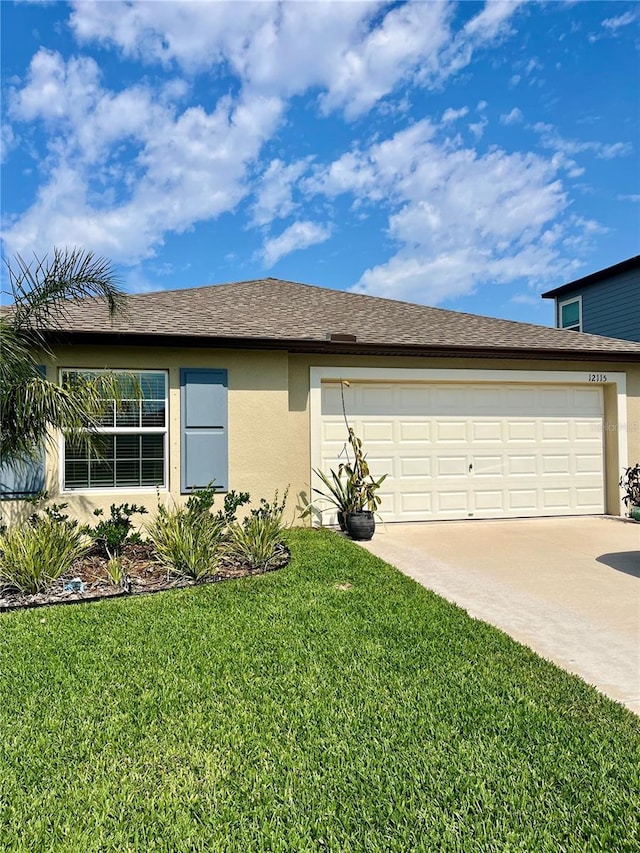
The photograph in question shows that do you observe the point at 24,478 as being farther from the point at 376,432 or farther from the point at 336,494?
the point at 376,432

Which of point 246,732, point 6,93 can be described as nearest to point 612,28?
point 6,93

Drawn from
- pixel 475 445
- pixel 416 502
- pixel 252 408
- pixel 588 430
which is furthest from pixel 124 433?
pixel 588 430

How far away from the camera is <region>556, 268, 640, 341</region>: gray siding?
15616 millimetres

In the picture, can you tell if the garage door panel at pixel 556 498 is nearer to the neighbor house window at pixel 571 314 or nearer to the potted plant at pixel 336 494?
the potted plant at pixel 336 494

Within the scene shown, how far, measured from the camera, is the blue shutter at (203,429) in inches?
316

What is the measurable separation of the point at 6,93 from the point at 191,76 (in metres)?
3.12

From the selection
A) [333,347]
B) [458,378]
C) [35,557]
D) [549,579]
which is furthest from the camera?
[458,378]

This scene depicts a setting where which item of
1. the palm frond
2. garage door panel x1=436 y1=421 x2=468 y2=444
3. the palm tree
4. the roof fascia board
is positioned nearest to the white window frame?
the roof fascia board

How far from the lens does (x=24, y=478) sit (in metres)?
7.57

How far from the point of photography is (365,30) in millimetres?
8062

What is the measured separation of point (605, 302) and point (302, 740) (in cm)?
1767

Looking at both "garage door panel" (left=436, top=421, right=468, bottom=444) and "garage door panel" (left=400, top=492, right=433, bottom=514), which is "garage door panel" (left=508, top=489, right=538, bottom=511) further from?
"garage door panel" (left=400, top=492, right=433, bottom=514)

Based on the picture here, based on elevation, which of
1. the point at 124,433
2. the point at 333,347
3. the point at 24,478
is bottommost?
the point at 24,478

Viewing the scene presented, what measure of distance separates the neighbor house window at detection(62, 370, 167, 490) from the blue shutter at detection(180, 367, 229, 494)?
1.11ft
